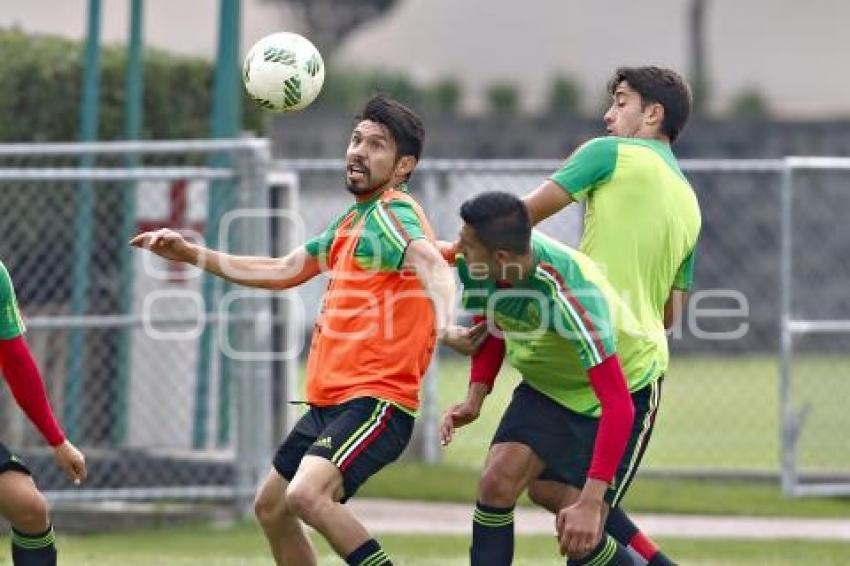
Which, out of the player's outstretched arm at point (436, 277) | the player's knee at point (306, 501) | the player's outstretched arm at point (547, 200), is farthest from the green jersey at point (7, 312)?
the player's outstretched arm at point (547, 200)

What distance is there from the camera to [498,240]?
24.6 ft

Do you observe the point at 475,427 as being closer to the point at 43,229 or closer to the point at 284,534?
the point at 43,229

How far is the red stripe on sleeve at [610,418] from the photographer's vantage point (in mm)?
7383

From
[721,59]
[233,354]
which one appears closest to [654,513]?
[233,354]

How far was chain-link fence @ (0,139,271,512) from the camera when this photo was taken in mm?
12906

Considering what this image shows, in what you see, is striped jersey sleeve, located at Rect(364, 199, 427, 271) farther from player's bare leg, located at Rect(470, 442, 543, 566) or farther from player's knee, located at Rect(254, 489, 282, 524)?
player's knee, located at Rect(254, 489, 282, 524)

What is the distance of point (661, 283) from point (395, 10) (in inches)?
1561

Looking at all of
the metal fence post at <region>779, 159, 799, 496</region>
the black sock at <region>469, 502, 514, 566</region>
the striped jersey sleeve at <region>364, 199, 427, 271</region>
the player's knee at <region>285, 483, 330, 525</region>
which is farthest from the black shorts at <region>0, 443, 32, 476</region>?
the metal fence post at <region>779, 159, 799, 496</region>

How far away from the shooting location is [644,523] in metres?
12.9

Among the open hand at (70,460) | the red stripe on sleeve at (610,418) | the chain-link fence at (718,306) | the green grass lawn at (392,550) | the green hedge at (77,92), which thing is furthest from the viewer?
the chain-link fence at (718,306)

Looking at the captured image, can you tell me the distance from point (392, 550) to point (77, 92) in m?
4.27

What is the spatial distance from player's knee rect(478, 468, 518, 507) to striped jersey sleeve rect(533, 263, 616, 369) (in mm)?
636

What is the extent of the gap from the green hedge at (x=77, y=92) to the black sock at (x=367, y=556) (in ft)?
22.1

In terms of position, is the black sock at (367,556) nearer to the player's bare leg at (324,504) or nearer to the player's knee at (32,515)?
the player's bare leg at (324,504)
